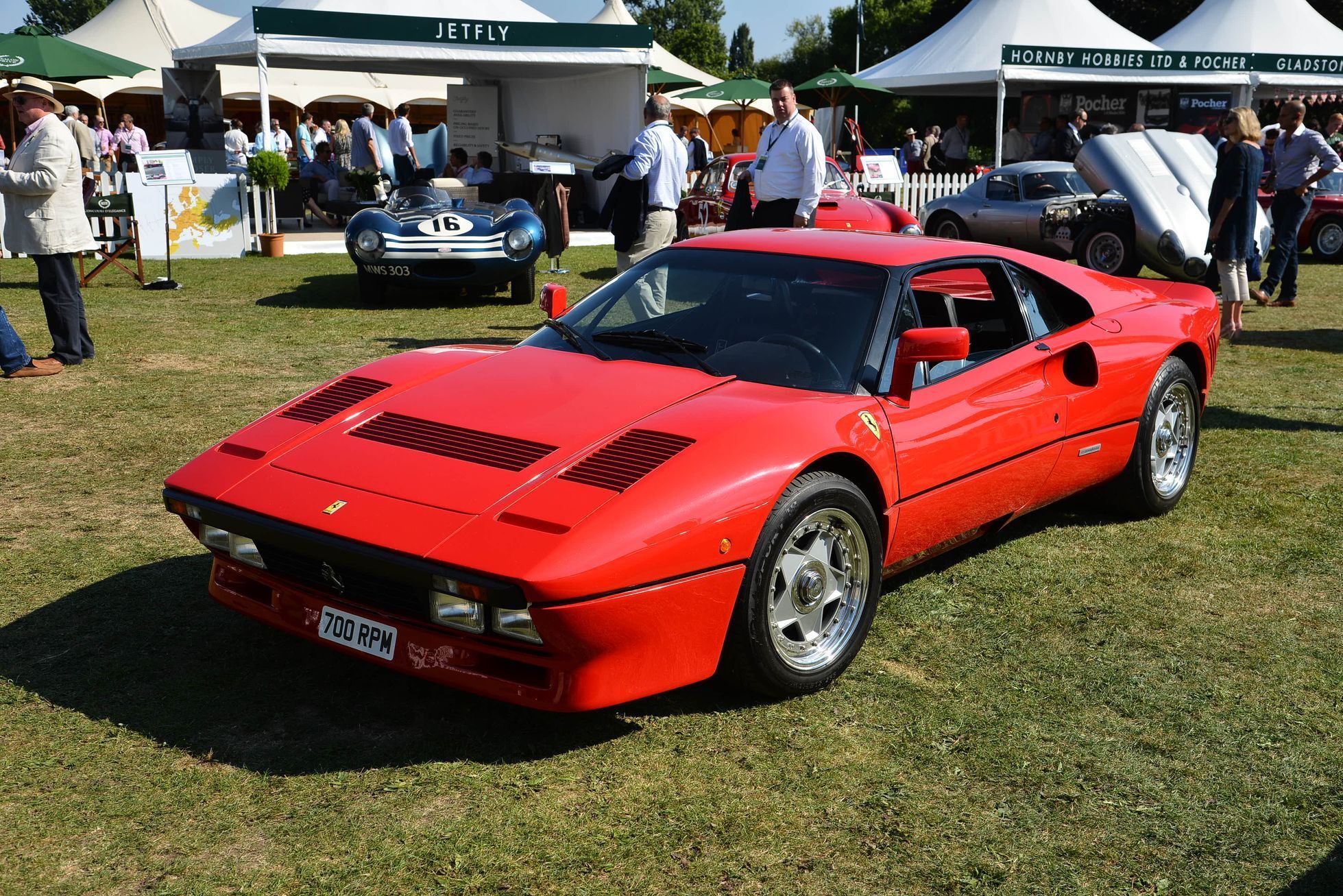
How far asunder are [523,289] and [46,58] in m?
8.83

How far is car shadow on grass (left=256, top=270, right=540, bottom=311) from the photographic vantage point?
37.1 ft

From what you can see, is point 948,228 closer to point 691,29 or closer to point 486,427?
point 486,427

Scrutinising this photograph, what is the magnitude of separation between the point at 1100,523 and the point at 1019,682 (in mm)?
1786

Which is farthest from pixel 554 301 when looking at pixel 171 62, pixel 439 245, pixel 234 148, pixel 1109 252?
pixel 171 62

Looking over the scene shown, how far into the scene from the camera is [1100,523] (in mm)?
5156

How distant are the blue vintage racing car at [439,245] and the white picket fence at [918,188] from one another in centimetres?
909

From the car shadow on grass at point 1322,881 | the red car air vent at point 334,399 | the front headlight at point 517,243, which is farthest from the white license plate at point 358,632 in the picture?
the front headlight at point 517,243

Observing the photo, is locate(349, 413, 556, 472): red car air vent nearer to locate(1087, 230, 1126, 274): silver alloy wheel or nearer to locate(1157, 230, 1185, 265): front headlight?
locate(1157, 230, 1185, 265): front headlight

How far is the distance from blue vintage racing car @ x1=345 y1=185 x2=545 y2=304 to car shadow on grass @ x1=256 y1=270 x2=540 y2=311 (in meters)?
0.22

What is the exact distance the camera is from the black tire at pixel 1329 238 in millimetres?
15859

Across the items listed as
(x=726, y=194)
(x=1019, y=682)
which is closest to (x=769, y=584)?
(x=1019, y=682)

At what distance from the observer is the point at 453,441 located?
344 cm

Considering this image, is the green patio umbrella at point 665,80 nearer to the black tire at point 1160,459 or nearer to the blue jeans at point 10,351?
the blue jeans at point 10,351

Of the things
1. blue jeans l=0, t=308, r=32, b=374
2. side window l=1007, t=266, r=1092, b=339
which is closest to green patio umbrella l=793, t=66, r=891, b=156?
blue jeans l=0, t=308, r=32, b=374
